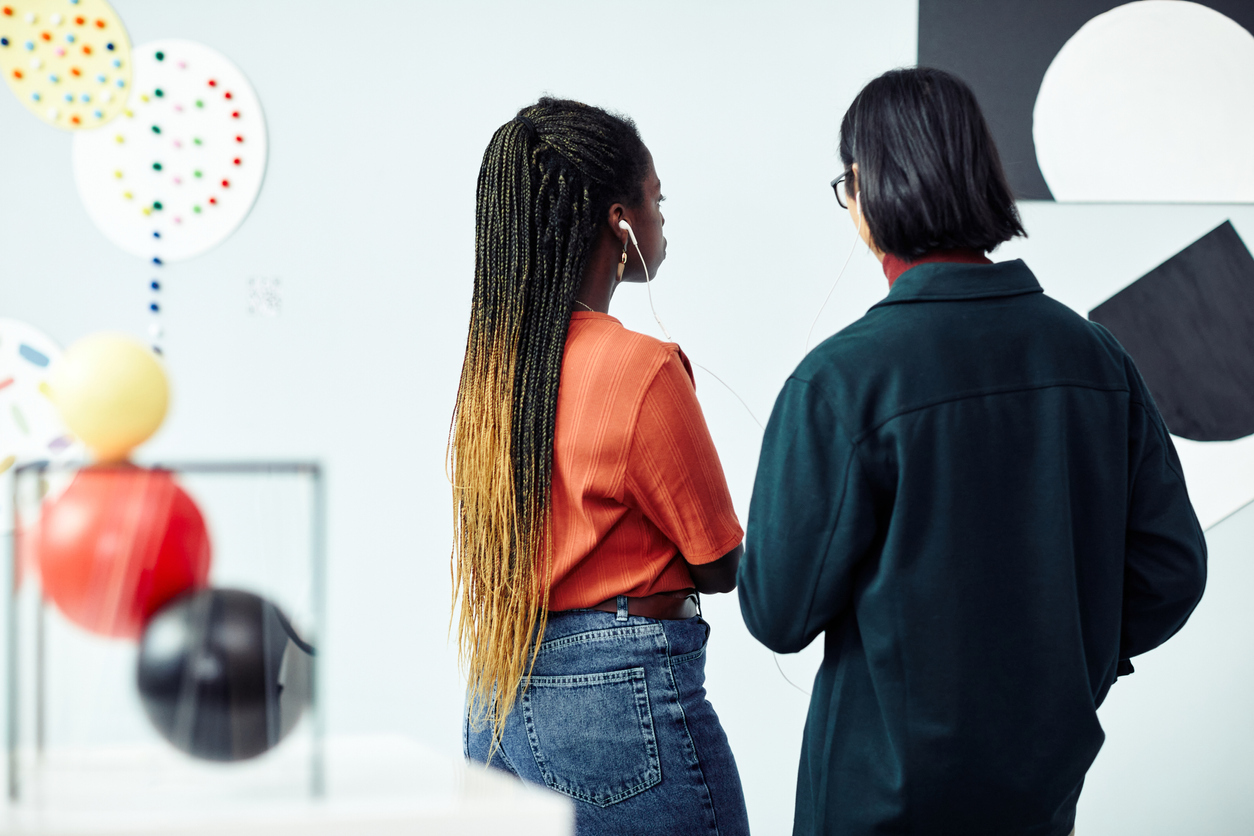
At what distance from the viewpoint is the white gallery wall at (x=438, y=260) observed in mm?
1769

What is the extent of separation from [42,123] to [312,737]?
1.66 m

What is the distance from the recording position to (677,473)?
95 cm

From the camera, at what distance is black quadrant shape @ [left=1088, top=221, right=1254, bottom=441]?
200cm

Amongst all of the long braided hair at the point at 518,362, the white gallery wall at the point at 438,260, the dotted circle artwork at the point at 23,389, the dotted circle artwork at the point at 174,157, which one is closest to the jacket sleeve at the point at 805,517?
the long braided hair at the point at 518,362

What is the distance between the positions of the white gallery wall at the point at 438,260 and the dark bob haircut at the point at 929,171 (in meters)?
1.03

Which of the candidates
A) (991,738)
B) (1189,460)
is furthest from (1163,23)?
(991,738)

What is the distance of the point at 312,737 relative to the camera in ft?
1.74

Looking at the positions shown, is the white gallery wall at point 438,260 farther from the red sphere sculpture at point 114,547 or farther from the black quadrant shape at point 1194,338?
the red sphere sculpture at point 114,547

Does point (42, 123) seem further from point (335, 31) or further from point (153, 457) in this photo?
point (153, 457)

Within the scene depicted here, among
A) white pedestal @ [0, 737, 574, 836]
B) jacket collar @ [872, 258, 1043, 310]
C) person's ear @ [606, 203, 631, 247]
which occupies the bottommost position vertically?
white pedestal @ [0, 737, 574, 836]

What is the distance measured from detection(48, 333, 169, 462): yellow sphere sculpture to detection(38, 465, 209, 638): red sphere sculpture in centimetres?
2

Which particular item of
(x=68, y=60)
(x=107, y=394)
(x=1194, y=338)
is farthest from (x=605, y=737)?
(x=1194, y=338)

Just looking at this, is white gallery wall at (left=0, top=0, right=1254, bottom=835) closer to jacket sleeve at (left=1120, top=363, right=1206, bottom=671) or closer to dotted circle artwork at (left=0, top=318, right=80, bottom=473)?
dotted circle artwork at (left=0, top=318, right=80, bottom=473)

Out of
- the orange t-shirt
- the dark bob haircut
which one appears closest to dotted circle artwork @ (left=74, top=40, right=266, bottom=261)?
the orange t-shirt
